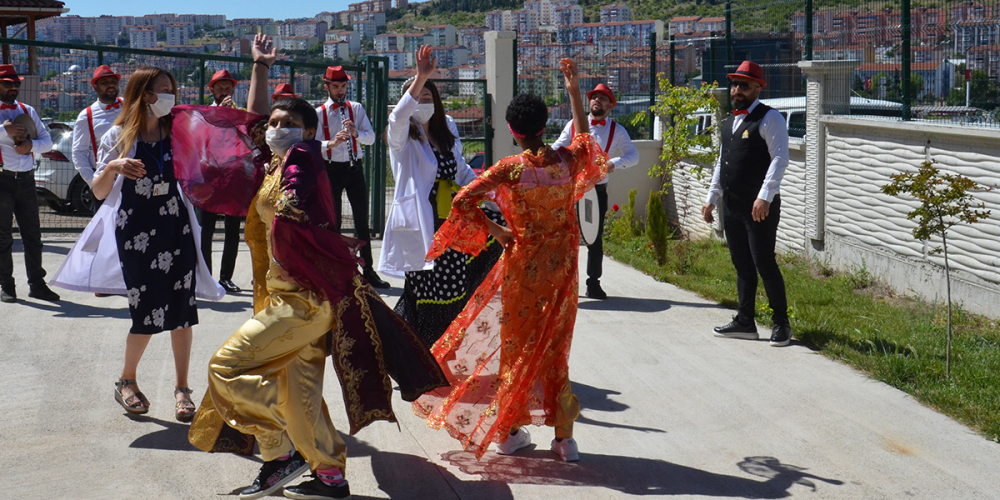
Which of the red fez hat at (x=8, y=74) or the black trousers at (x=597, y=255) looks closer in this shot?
the red fez hat at (x=8, y=74)

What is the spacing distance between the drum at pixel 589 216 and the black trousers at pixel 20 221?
15.3 ft

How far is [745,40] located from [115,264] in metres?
8.25

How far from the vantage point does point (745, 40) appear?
11.6m

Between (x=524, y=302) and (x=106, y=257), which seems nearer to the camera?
(x=524, y=302)

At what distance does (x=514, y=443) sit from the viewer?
4980mm

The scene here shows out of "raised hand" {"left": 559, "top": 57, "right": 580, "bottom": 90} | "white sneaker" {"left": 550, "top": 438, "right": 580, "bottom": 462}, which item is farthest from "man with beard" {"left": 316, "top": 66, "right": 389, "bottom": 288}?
"white sneaker" {"left": 550, "top": 438, "right": 580, "bottom": 462}

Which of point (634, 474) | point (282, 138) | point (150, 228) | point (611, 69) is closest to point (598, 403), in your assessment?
point (634, 474)

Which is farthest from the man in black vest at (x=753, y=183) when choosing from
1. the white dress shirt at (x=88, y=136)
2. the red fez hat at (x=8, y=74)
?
the red fez hat at (x=8, y=74)

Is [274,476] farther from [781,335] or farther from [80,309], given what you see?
[80,309]

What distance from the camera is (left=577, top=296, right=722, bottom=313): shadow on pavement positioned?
8367mm

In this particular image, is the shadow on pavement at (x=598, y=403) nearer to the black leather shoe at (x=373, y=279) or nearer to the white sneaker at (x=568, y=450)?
the white sneaker at (x=568, y=450)

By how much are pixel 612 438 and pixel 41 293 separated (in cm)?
561

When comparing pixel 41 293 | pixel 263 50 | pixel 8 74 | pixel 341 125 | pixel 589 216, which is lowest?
pixel 41 293

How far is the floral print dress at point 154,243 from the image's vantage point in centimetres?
521
